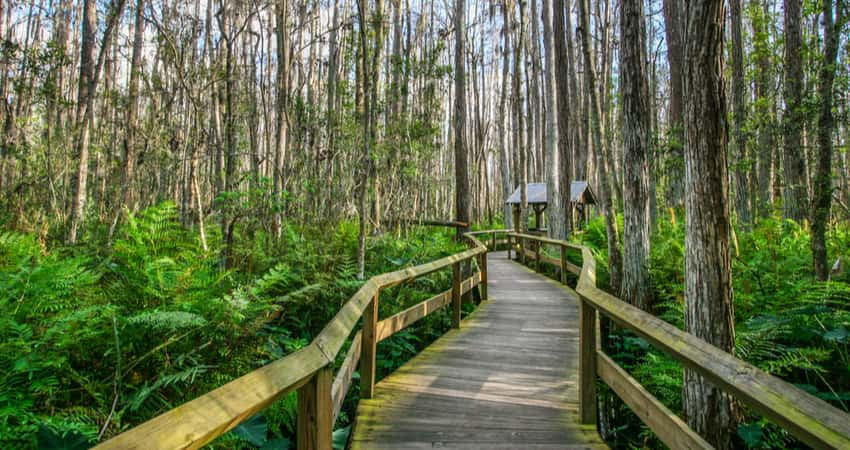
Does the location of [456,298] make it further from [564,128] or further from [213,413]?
[564,128]

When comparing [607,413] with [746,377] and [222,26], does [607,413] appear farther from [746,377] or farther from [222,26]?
[222,26]

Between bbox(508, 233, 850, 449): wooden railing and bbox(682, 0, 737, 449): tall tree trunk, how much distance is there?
3.04ft

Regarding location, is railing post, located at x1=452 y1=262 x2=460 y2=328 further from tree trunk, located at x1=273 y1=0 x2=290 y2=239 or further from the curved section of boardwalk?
tree trunk, located at x1=273 y1=0 x2=290 y2=239

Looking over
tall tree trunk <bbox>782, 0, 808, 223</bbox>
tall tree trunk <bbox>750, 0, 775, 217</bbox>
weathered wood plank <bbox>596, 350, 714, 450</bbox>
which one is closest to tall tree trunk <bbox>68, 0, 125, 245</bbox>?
weathered wood plank <bbox>596, 350, 714, 450</bbox>

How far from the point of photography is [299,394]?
1949 mm

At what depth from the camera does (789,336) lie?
4.91 meters

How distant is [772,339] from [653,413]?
306cm

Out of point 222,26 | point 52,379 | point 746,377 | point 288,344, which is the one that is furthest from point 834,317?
point 222,26

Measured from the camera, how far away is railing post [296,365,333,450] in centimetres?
197

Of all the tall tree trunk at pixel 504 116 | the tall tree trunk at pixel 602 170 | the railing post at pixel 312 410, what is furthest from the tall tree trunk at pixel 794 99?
the tall tree trunk at pixel 504 116

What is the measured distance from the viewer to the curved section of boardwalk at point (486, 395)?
314 centimetres

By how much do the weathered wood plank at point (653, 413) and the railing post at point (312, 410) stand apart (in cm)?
166

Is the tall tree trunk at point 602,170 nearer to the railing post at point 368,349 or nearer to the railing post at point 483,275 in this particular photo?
the railing post at point 483,275

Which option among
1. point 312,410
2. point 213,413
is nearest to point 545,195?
point 312,410
